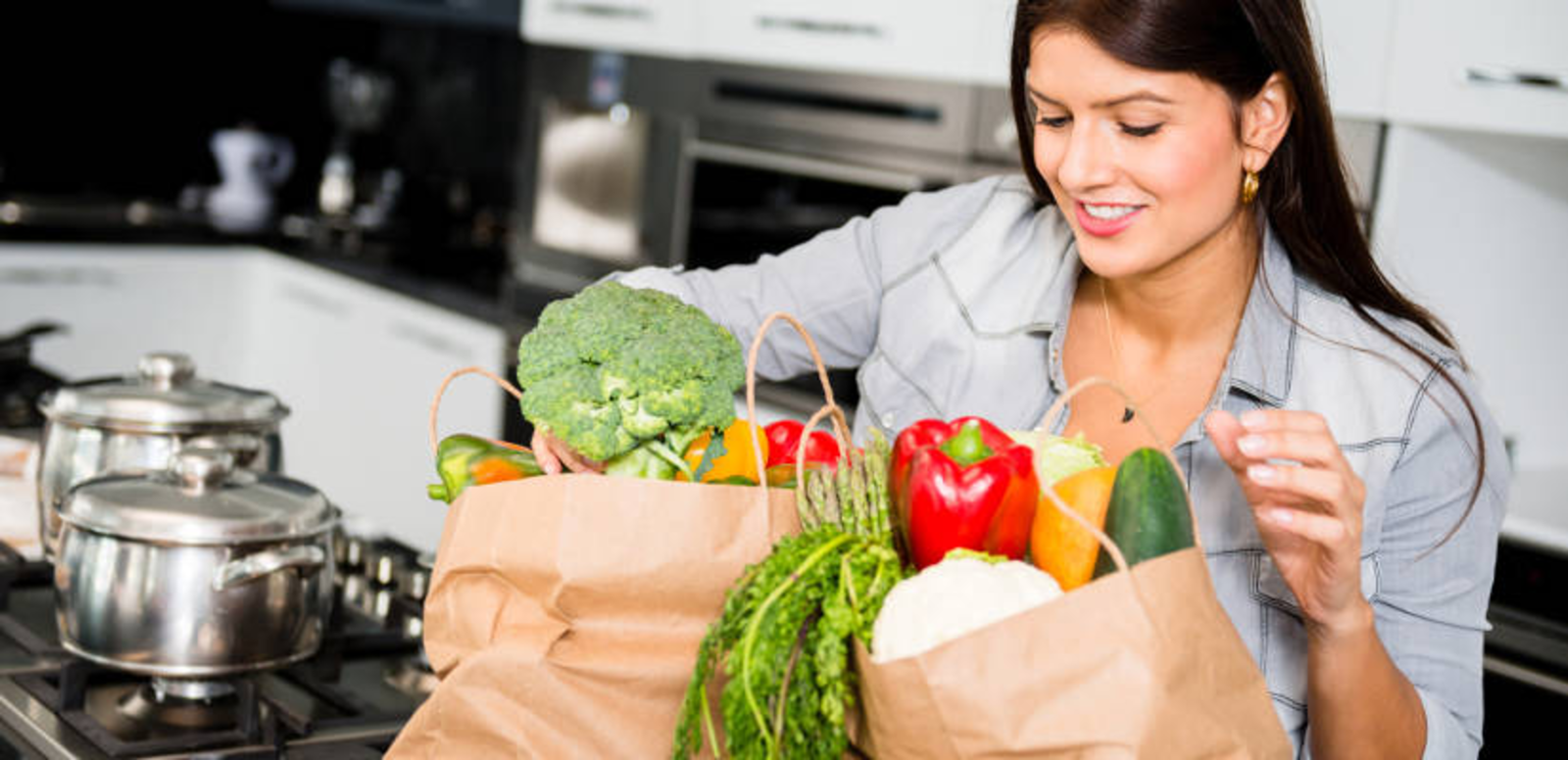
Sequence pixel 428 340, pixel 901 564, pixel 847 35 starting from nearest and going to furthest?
pixel 901 564, pixel 847 35, pixel 428 340

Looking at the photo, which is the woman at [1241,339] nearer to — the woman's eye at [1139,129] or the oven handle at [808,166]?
the woman's eye at [1139,129]

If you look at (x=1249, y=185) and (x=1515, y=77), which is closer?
(x=1249, y=185)

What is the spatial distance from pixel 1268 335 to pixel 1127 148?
24 centimetres

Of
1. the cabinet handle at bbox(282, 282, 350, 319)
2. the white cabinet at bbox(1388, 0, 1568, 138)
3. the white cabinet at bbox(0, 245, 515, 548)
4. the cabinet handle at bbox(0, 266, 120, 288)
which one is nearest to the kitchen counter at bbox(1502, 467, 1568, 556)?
the white cabinet at bbox(1388, 0, 1568, 138)

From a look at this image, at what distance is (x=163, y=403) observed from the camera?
5.25ft

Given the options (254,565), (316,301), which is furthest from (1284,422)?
(316,301)

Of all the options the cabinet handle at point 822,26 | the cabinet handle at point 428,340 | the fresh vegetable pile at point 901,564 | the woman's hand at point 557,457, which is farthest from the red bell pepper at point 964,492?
the cabinet handle at point 428,340

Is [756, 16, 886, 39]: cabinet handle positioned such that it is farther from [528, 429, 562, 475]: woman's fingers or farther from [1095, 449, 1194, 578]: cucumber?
[1095, 449, 1194, 578]: cucumber

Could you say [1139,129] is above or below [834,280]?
above

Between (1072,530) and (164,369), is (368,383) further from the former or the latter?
(1072,530)

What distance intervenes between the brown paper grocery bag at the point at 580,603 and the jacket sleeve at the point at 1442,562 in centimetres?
51

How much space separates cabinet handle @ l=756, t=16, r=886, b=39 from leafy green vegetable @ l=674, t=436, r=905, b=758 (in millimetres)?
2029

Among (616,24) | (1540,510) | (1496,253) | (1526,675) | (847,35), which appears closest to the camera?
(1526,675)

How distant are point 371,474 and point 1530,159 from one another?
2.53 m
